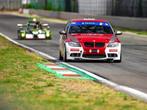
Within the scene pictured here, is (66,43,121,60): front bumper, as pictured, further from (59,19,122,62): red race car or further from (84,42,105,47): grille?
(84,42,105,47): grille

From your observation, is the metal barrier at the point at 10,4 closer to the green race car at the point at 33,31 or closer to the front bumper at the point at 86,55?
the green race car at the point at 33,31

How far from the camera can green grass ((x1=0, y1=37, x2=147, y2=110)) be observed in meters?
9.61

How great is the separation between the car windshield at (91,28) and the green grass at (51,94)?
4.24 metres

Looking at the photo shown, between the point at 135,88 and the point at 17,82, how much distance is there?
2.52 metres

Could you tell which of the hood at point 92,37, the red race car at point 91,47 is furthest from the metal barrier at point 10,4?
the red race car at point 91,47

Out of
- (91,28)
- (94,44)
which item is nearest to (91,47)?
(94,44)

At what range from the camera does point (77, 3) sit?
219ft

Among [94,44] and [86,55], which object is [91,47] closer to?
[94,44]

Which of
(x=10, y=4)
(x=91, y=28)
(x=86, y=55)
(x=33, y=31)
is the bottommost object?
(x=10, y=4)

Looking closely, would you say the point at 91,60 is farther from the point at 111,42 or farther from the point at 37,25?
the point at 37,25

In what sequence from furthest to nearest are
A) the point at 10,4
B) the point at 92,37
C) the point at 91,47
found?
the point at 10,4, the point at 92,37, the point at 91,47

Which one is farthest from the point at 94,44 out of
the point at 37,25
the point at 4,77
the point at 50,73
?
the point at 37,25

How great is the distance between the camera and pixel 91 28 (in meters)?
20.6

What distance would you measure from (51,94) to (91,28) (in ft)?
30.6
